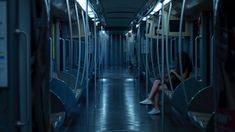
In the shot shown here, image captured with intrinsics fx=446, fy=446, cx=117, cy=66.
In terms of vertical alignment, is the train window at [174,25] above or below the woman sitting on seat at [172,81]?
above

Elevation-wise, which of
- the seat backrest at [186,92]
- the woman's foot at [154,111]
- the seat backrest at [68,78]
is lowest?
the woman's foot at [154,111]

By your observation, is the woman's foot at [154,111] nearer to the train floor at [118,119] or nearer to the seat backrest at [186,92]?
the train floor at [118,119]

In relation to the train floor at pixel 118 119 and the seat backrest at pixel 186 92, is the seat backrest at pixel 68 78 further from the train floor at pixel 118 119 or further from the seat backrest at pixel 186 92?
the seat backrest at pixel 186 92

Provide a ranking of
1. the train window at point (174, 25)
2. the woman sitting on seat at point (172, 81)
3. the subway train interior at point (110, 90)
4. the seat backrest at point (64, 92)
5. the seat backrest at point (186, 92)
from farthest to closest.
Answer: the train window at point (174, 25) < the woman sitting on seat at point (172, 81) < the seat backrest at point (186, 92) < the seat backrest at point (64, 92) < the subway train interior at point (110, 90)

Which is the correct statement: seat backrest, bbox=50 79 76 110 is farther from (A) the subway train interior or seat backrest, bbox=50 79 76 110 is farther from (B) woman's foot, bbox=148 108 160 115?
(B) woman's foot, bbox=148 108 160 115

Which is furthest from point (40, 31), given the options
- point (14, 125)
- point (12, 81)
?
point (14, 125)

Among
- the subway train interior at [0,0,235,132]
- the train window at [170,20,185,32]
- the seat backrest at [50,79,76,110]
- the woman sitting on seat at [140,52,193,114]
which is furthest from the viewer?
the train window at [170,20,185,32]

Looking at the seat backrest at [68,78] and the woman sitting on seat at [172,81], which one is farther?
the seat backrest at [68,78]

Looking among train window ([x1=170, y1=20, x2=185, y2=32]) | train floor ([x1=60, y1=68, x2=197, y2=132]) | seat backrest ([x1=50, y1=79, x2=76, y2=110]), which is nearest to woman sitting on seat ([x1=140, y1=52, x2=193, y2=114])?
train floor ([x1=60, y1=68, x2=197, y2=132])

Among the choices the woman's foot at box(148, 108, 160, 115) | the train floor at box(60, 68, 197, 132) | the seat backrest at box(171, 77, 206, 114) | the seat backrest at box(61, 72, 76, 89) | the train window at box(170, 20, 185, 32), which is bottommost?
the train floor at box(60, 68, 197, 132)

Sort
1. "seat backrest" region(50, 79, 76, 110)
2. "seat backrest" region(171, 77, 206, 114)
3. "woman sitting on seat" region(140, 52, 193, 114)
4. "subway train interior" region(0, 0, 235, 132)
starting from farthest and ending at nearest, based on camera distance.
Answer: "woman sitting on seat" region(140, 52, 193, 114) → "seat backrest" region(171, 77, 206, 114) → "seat backrest" region(50, 79, 76, 110) → "subway train interior" region(0, 0, 235, 132)

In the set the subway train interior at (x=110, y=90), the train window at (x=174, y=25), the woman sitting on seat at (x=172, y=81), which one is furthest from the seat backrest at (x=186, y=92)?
the train window at (x=174, y=25)

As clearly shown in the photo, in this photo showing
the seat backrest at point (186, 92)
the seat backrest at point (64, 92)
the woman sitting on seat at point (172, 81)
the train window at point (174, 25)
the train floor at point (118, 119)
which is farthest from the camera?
the train window at point (174, 25)

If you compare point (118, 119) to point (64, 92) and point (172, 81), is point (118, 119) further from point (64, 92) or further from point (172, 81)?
point (172, 81)
